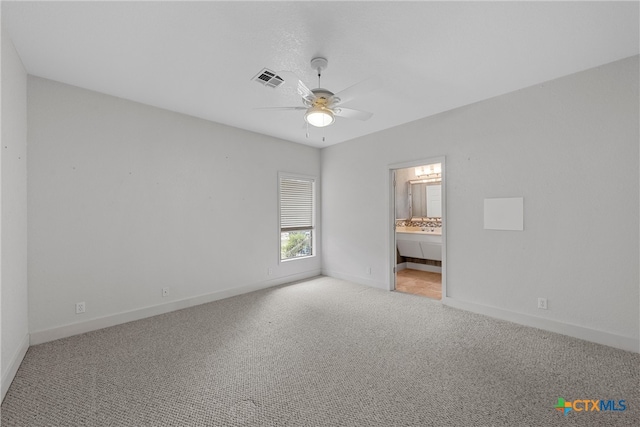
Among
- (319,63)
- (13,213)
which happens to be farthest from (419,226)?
(13,213)

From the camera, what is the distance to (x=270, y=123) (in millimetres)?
4113

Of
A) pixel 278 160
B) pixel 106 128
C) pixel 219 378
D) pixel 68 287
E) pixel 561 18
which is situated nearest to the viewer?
pixel 561 18

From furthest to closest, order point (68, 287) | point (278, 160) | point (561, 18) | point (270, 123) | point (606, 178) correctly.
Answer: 1. point (278, 160)
2. point (270, 123)
3. point (68, 287)
4. point (606, 178)
5. point (561, 18)

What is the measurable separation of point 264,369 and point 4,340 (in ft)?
6.18

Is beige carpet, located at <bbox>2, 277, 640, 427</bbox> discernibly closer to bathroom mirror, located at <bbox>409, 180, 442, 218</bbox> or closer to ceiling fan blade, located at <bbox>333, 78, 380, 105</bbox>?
ceiling fan blade, located at <bbox>333, 78, 380, 105</bbox>

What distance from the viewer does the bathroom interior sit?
18.0 ft

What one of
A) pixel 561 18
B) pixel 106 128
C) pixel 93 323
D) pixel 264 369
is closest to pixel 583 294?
pixel 561 18

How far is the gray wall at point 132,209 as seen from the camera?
2773 millimetres

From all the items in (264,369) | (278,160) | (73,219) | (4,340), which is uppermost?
(278,160)

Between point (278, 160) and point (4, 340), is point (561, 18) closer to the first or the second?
point (278, 160)

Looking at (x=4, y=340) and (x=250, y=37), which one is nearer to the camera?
(x=4, y=340)

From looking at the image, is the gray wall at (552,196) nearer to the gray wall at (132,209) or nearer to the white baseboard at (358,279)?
the white baseboard at (358,279)

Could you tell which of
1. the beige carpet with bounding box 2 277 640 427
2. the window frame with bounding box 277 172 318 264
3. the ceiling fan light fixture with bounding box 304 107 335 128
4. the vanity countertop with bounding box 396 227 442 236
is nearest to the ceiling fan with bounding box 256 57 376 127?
the ceiling fan light fixture with bounding box 304 107 335 128

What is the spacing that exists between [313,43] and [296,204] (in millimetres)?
3344
